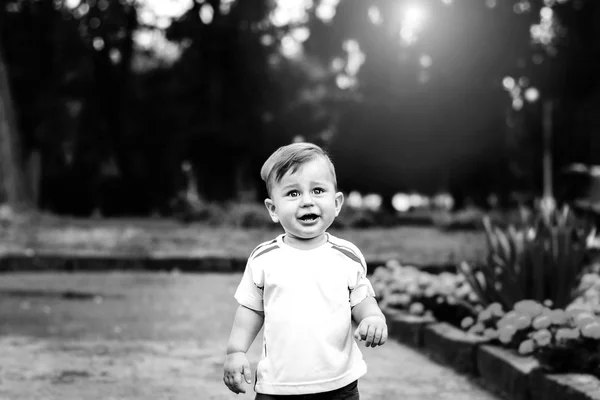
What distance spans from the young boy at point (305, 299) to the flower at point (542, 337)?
7.64 ft

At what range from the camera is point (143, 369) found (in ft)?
20.2

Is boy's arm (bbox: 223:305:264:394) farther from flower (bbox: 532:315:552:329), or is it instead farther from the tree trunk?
the tree trunk

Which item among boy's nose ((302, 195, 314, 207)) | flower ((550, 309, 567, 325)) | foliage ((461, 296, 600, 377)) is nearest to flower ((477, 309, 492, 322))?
foliage ((461, 296, 600, 377))

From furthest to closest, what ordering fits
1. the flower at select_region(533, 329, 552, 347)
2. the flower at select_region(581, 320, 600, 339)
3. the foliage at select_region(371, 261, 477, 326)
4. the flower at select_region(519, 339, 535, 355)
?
the foliage at select_region(371, 261, 477, 326) < the flower at select_region(519, 339, 535, 355) < the flower at select_region(533, 329, 552, 347) < the flower at select_region(581, 320, 600, 339)

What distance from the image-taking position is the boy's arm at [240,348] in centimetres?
295

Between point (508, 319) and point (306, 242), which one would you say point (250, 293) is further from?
point (508, 319)

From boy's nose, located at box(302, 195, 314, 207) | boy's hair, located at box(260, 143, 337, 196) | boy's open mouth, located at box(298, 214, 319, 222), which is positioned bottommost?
boy's open mouth, located at box(298, 214, 319, 222)

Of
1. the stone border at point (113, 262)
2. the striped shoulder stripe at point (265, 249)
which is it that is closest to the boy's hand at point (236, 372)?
the striped shoulder stripe at point (265, 249)

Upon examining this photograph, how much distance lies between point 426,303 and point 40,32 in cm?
2945

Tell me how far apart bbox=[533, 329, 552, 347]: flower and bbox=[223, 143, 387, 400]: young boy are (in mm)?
2329

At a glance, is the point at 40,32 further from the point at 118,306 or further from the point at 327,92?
the point at 118,306

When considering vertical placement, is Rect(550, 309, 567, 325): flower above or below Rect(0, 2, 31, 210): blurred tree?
below

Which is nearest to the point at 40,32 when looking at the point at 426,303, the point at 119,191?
the point at 119,191

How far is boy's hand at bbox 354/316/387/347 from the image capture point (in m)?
2.90
